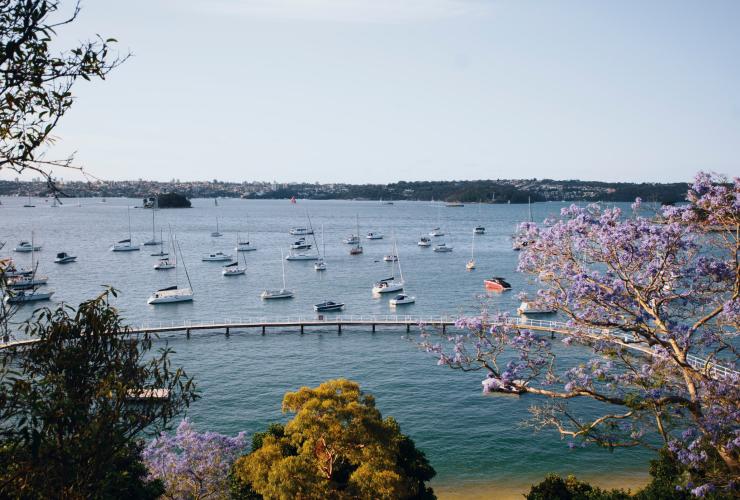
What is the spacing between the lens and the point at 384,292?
79750 mm

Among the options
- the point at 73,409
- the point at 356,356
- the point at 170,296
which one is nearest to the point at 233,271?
the point at 170,296

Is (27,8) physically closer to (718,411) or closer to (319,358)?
(718,411)

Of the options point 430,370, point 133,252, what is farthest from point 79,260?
point 430,370

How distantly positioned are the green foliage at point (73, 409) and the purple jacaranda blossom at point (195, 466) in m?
12.7

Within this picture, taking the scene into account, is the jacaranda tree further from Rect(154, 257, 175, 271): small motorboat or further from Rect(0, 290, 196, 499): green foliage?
Rect(154, 257, 175, 271): small motorboat

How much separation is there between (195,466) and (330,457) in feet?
18.3

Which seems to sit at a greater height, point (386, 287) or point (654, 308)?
point (654, 308)

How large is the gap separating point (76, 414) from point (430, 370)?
4098cm

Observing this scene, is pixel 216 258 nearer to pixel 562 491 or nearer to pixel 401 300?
pixel 401 300

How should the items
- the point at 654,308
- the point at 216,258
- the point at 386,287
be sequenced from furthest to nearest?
the point at 216,258
the point at 386,287
the point at 654,308

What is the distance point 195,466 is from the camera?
22422mm

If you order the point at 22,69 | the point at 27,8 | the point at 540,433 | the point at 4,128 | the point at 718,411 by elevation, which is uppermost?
the point at 27,8

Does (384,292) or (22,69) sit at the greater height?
(22,69)

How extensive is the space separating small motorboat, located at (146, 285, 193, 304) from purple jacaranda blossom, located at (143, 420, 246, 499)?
54300 millimetres
